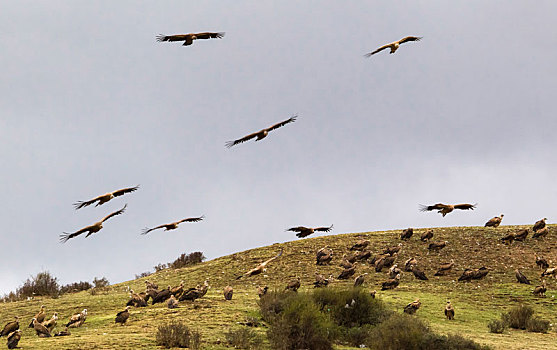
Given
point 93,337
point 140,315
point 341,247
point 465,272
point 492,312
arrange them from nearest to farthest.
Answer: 1. point 93,337
2. point 140,315
3. point 492,312
4. point 465,272
5. point 341,247

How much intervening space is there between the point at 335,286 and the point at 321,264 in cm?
1110

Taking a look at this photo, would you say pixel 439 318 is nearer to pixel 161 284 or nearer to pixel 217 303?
pixel 217 303

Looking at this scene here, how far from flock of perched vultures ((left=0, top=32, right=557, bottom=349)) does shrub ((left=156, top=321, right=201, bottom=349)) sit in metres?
2.61

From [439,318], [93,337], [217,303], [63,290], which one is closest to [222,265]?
[63,290]

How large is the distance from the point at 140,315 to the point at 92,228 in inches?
432

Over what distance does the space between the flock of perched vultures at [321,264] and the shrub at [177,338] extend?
8.56 ft

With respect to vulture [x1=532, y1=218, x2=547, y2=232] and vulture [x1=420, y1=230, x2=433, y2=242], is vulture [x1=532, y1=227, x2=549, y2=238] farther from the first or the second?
vulture [x1=420, y1=230, x2=433, y2=242]

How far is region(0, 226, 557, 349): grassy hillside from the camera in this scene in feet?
71.1

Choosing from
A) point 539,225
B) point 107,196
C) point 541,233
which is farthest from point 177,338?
point 539,225

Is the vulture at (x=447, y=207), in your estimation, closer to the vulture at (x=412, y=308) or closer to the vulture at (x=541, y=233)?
the vulture at (x=412, y=308)

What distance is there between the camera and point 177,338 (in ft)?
61.3

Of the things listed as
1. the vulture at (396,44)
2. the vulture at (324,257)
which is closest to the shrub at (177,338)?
the vulture at (396,44)

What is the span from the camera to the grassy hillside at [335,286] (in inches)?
853

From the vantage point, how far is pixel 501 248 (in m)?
41.0
